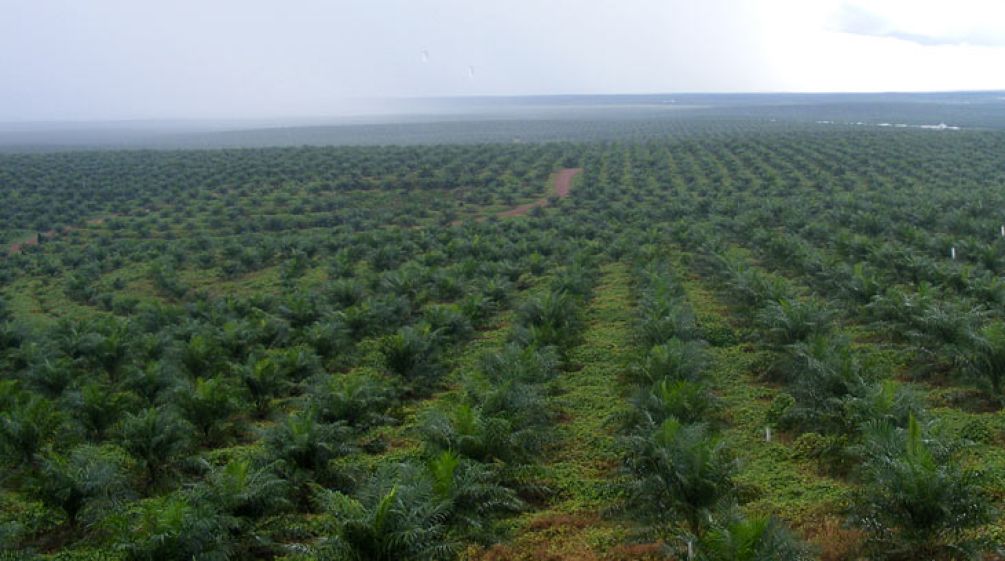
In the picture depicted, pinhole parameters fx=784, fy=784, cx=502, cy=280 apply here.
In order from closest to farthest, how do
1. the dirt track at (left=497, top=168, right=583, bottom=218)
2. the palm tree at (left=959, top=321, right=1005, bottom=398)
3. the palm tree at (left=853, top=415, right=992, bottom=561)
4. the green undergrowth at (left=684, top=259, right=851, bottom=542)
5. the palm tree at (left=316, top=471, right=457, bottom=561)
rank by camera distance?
the palm tree at (left=853, top=415, right=992, bottom=561) → the palm tree at (left=316, top=471, right=457, bottom=561) → the green undergrowth at (left=684, top=259, right=851, bottom=542) → the palm tree at (left=959, top=321, right=1005, bottom=398) → the dirt track at (left=497, top=168, right=583, bottom=218)

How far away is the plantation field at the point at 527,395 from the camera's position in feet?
28.7

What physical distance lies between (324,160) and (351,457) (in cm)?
5483

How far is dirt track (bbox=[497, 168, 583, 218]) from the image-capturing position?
44.5 m

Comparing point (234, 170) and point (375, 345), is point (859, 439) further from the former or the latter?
point (234, 170)

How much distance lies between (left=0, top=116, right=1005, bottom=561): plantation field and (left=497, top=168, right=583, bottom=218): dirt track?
29.3 ft

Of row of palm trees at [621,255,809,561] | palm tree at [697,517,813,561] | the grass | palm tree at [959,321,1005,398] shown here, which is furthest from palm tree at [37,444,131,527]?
palm tree at [959,321,1005,398]

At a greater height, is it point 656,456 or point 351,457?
point 656,456

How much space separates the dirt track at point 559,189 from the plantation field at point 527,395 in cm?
894

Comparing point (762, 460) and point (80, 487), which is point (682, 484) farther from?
point (80, 487)

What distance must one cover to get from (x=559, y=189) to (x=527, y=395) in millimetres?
40455

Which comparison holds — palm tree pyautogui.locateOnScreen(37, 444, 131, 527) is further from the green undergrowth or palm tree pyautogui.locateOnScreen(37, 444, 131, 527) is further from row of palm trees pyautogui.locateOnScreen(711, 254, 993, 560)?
row of palm trees pyautogui.locateOnScreen(711, 254, 993, 560)

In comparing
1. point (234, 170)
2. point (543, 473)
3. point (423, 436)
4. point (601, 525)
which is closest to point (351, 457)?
point (423, 436)

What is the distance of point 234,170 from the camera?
60.2 meters

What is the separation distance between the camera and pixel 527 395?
12.0 m
